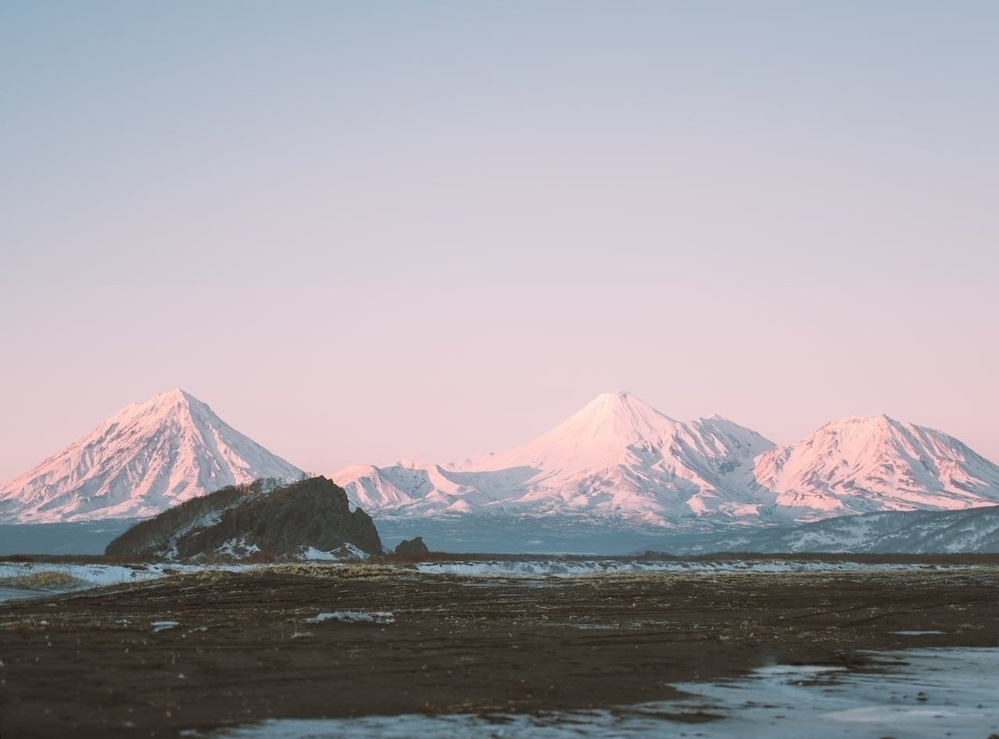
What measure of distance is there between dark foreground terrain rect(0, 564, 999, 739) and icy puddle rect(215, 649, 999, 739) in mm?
742

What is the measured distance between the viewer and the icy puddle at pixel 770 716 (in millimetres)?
23750

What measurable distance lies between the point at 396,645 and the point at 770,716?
11865mm

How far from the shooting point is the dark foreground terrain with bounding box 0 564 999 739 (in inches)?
1005

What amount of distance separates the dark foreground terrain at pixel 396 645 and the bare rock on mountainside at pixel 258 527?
39.1m

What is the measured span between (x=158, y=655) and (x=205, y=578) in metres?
36.3

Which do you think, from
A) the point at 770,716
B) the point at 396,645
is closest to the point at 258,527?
the point at 396,645

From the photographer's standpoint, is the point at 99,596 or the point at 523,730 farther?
the point at 99,596

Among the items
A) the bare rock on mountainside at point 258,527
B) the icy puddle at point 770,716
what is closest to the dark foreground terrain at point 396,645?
the icy puddle at point 770,716

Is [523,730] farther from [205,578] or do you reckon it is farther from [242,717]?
[205,578]

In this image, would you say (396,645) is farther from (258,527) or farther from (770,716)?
(258,527)

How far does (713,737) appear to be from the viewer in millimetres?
23938

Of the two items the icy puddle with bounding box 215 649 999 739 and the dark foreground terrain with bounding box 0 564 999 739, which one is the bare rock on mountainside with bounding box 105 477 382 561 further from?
the icy puddle with bounding box 215 649 999 739

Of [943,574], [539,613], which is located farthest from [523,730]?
[943,574]

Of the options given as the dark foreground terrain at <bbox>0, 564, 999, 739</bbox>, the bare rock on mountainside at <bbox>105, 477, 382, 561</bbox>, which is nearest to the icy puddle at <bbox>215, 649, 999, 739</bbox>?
the dark foreground terrain at <bbox>0, 564, 999, 739</bbox>
